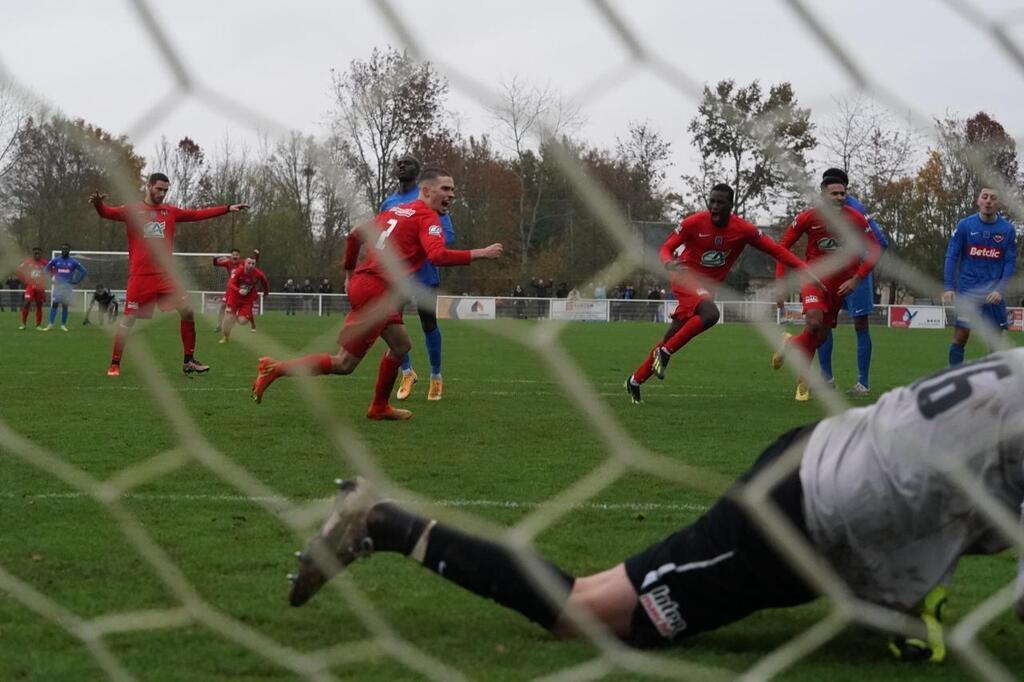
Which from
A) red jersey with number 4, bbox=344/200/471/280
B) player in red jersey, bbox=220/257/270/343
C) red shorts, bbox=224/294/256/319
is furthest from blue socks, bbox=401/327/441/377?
red shorts, bbox=224/294/256/319

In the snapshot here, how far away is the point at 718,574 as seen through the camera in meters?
2.54

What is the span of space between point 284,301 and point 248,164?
25.9 m

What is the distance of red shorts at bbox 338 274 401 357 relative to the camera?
19.8ft

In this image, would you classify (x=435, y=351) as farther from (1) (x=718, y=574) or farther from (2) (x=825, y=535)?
(2) (x=825, y=535)

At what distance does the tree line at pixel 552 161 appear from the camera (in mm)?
1913

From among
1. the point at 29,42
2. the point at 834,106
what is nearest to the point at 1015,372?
the point at 834,106

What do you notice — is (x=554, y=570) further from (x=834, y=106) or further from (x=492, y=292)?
(x=492, y=292)

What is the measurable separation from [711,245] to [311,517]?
1.50m

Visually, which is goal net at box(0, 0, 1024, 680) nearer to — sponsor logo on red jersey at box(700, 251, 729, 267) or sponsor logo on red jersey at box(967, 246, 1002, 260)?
sponsor logo on red jersey at box(700, 251, 729, 267)

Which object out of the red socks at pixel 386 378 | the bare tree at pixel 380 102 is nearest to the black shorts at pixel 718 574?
the bare tree at pixel 380 102

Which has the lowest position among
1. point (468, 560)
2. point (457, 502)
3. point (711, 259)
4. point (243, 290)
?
point (457, 502)

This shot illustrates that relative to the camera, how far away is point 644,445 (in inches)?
233

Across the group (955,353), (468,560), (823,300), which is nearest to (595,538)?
(468,560)

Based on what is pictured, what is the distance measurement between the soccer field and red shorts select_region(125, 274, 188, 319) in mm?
567
